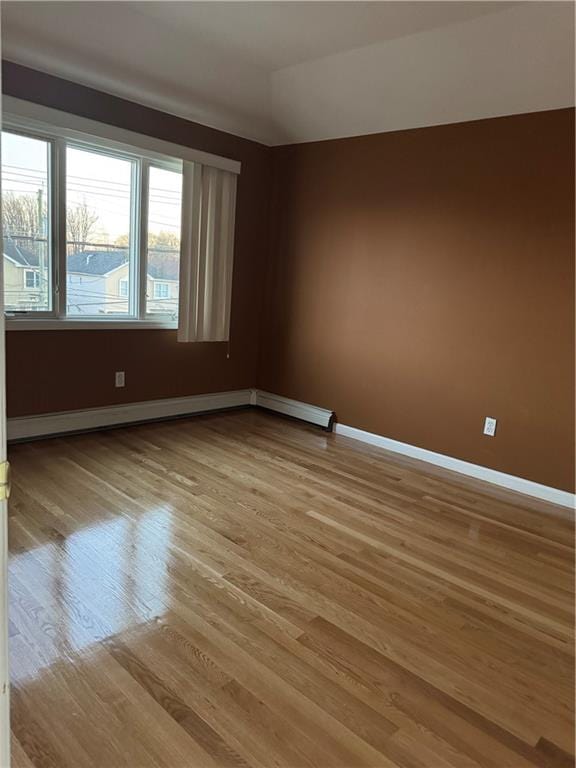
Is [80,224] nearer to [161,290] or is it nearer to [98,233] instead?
[98,233]

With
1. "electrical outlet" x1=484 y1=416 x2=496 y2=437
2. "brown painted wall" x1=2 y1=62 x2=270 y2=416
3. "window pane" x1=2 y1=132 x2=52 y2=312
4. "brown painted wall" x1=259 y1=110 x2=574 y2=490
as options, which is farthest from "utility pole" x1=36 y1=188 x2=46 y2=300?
"electrical outlet" x1=484 y1=416 x2=496 y2=437

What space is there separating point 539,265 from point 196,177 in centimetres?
253

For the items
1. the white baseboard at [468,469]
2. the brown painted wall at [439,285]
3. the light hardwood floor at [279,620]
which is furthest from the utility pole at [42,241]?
the white baseboard at [468,469]

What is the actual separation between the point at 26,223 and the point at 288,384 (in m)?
2.40

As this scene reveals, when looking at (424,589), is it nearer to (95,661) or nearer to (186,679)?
(186,679)

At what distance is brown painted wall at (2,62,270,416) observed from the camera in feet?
11.9

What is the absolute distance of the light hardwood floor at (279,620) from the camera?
61.6 inches

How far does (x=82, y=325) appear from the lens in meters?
3.91

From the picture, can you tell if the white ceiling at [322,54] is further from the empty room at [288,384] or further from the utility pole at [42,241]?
the utility pole at [42,241]

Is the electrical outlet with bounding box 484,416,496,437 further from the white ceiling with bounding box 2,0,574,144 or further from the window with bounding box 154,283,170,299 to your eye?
the window with bounding box 154,283,170,299

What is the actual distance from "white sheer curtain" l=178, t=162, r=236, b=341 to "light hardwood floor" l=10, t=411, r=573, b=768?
4.60 feet

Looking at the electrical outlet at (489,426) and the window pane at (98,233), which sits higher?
the window pane at (98,233)

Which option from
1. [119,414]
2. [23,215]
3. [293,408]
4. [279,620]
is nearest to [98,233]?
[23,215]

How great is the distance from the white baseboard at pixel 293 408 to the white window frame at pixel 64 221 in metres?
1.19
